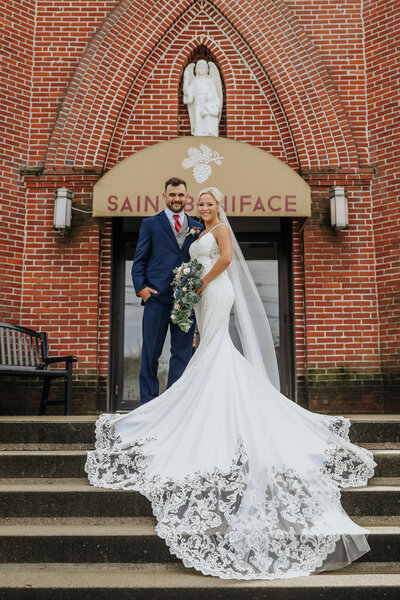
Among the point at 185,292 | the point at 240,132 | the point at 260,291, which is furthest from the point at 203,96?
the point at 185,292

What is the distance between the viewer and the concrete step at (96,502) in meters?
3.84

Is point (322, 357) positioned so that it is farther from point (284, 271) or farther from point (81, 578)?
point (81, 578)

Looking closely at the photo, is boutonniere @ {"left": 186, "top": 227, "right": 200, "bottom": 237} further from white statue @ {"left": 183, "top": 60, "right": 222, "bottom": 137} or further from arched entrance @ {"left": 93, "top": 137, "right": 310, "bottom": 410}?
white statue @ {"left": 183, "top": 60, "right": 222, "bottom": 137}

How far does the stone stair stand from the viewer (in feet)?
10.2

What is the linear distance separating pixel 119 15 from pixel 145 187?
2721 mm

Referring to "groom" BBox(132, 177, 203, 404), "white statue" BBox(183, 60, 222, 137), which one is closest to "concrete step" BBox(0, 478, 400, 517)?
"groom" BBox(132, 177, 203, 404)

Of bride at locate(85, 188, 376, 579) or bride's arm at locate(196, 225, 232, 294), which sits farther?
bride's arm at locate(196, 225, 232, 294)

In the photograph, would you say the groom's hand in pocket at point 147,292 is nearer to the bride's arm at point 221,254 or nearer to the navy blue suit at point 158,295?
the navy blue suit at point 158,295

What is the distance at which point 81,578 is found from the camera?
10.7ft

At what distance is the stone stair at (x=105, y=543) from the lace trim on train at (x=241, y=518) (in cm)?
10

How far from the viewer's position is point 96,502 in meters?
3.87

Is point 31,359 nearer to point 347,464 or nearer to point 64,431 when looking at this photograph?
point 64,431

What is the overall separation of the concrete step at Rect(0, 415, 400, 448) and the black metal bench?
1676 millimetres

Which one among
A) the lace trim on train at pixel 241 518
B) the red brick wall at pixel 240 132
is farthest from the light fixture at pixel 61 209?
the lace trim on train at pixel 241 518
